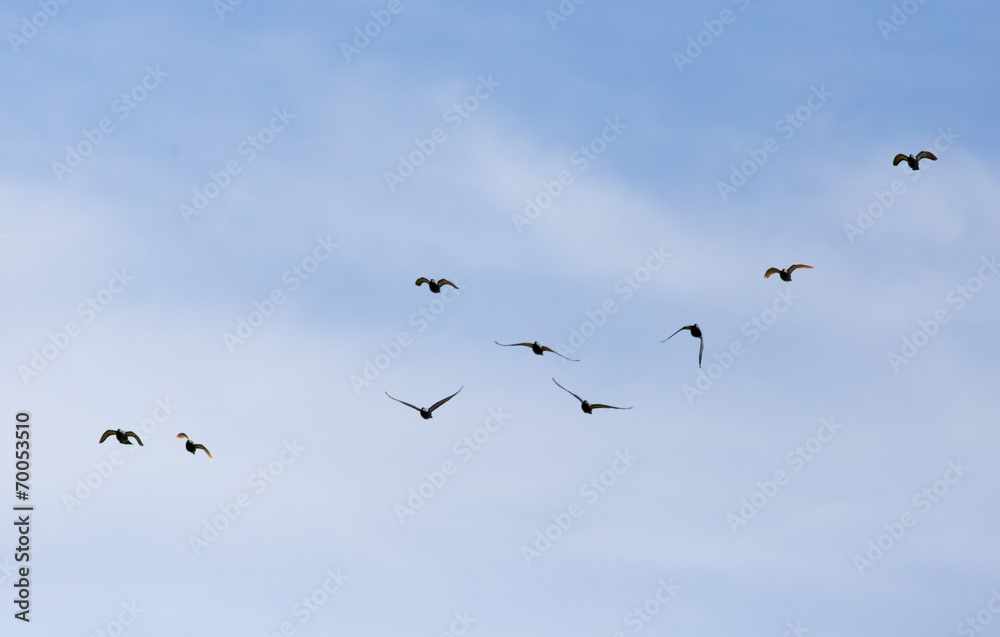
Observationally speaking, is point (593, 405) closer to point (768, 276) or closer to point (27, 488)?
point (768, 276)

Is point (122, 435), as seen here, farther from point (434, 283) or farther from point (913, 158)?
point (913, 158)

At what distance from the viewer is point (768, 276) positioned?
91.9m

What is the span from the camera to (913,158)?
92.1 m

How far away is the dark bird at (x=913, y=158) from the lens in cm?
9200

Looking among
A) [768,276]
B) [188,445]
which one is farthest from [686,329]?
[188,445]

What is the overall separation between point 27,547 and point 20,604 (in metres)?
3.28

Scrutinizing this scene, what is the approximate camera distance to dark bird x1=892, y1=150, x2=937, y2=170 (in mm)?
92000

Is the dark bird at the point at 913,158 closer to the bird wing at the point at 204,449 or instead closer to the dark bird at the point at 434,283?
the dark bird at the point at 434,283

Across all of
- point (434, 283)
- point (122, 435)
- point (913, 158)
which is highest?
point (913, 158)

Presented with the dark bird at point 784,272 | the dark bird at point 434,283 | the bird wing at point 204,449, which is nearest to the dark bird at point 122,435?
the bird wing at point 204,449

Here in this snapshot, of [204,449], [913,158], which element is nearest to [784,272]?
[913,158]

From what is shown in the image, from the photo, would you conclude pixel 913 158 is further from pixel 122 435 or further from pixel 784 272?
pixel 122 435

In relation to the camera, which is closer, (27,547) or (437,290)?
(437,290)

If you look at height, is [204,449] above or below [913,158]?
below
